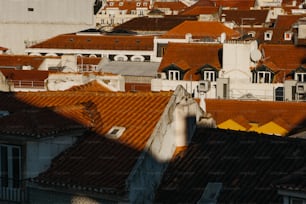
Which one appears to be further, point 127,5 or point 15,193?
point 127,5

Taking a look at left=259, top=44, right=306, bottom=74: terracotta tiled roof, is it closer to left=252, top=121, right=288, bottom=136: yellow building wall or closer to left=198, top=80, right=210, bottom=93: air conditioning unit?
left=198, top=80, right=210, bottom=93: air conditioning unit

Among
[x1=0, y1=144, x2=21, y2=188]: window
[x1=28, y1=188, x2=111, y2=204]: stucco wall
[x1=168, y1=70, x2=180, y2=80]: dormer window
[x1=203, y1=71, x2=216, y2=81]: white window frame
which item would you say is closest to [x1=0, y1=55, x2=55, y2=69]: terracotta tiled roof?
[x1=168, y1=70, x2=180, y2=80]: dormer window

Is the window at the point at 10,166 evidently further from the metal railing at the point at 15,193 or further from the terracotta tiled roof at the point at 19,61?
the terracotta tiled roof at the point at 19,61

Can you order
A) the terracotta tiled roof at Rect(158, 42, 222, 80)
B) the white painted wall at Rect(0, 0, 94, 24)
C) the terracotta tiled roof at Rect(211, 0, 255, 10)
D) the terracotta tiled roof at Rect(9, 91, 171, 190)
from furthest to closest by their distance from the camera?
the terracotta tiled roof at Rect(211, 0, 255, 10), the white painted wall at Rect(0, 0, 94, 24), the terracotta tiled roof at Rect(158, 42, 222, 80), the terracotta tiled roof at Rect(9, 91, 171, 190)

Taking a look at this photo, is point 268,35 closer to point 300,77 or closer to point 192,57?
point 192,57

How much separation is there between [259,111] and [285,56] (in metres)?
13.8

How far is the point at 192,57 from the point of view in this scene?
5119 cm

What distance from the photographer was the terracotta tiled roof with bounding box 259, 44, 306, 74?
49.2 metres

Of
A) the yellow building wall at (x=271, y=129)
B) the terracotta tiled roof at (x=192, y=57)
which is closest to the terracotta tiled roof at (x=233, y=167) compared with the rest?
the yellow building wall at (x=271, y=129)

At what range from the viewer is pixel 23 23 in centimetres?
7206

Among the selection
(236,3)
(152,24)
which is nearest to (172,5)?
(236,3)

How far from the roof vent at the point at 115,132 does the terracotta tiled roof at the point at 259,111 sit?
19728 millimetres

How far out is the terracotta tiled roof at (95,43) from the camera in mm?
69000

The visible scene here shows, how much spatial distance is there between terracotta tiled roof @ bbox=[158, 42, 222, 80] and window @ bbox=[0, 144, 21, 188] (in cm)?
3497
